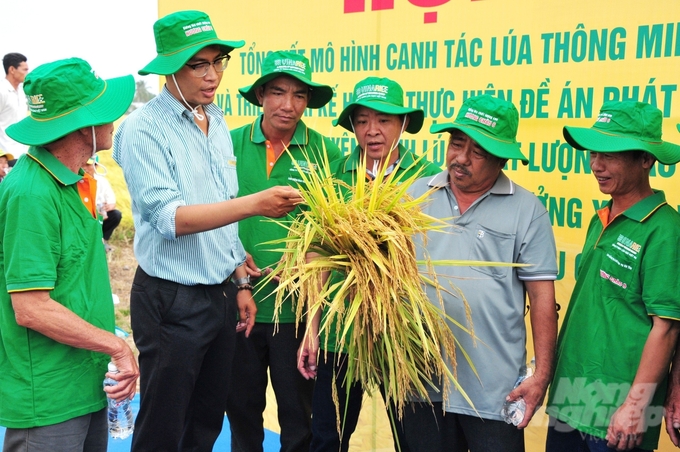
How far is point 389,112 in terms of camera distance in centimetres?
292

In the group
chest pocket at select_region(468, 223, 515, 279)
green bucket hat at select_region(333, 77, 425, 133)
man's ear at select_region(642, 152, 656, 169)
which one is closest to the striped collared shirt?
green bucket hat at select_region(333, 77, 425, 133)

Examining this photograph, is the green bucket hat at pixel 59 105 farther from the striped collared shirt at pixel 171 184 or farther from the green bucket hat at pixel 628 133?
the green bucket hat at pixel 628 133

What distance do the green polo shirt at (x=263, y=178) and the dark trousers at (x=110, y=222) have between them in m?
3.91

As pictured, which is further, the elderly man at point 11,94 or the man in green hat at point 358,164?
the elderly man at point 11,94

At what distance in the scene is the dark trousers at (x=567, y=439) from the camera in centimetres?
238

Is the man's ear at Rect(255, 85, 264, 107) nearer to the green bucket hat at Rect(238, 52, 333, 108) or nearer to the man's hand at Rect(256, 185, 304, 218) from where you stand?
the green bucket hat at Rect(238, 52, 333, 108)

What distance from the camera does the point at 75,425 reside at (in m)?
2.20

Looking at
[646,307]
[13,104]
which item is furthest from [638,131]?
[13,104]

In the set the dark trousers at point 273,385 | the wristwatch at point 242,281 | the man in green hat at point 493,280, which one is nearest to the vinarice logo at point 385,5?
the man in green hat at point 493,280

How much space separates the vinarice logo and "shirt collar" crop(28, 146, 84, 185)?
74.0 inches

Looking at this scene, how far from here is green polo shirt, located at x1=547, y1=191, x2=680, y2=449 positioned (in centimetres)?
220

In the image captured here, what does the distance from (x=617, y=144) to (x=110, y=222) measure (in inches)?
217

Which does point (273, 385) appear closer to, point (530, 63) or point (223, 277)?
point (223, 277)

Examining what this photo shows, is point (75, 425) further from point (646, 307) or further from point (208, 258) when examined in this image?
point (646, 307)
